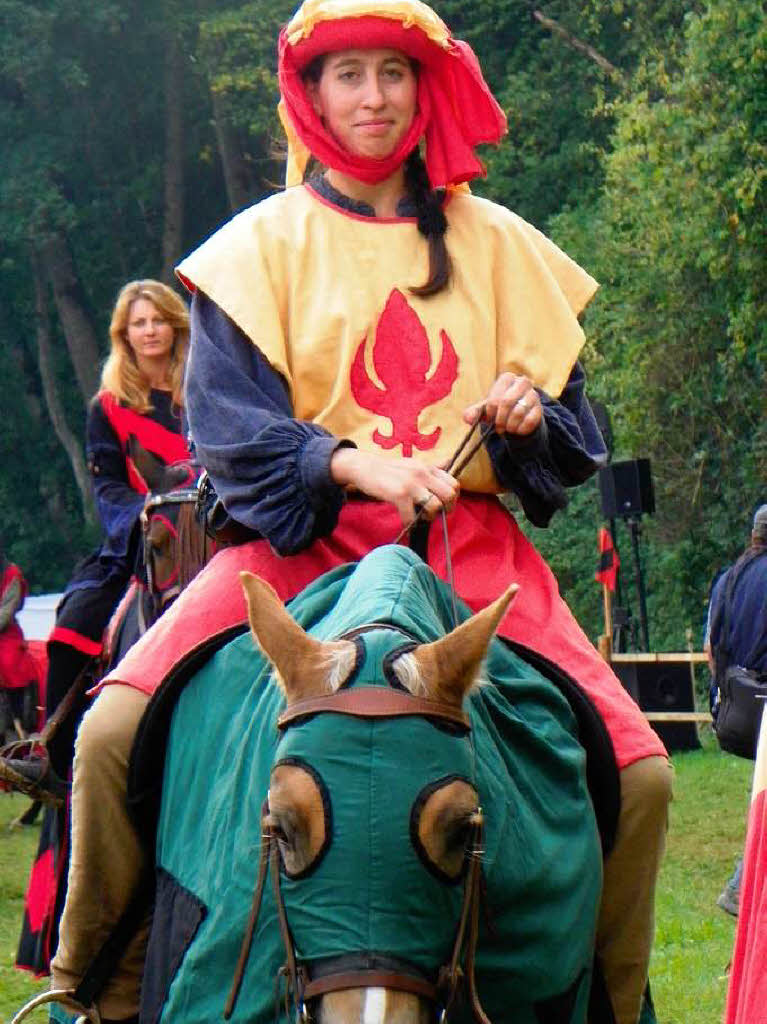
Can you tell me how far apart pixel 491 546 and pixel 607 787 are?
589mm

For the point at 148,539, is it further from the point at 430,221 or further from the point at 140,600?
the point at 430,221

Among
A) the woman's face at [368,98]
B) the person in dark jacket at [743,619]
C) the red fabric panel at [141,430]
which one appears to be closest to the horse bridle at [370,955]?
the woman's face at [368,98]

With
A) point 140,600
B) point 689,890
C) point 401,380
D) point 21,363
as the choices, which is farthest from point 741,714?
point 21,363

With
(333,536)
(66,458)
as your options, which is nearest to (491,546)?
(333,536)

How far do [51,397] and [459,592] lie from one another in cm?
3190

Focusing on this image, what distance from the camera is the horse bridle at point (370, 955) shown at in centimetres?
273

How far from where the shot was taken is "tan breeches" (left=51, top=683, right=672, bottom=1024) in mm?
3688

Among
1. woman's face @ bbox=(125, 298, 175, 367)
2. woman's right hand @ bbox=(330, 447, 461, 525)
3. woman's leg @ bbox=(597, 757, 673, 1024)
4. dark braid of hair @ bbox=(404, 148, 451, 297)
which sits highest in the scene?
dark braid of hair @ bbox=(404, 148, 451, 297)

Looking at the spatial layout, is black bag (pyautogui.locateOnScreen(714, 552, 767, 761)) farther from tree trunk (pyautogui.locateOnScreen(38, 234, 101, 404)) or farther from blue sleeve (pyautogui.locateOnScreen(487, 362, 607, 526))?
tree trunk (pyautogui.locateOnScreen(38, 234, 101, 404))

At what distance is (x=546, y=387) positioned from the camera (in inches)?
Result: 161

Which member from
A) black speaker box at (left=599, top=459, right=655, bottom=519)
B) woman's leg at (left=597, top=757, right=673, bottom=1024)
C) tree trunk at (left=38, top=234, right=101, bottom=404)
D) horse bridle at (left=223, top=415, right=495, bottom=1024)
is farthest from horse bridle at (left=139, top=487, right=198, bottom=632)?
tree trunk at (left=38, top=234, right=101, bottom=404)

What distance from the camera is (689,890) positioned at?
1113cm

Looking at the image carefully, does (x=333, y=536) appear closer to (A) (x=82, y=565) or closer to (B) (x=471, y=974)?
(B) (x=471, y=974)

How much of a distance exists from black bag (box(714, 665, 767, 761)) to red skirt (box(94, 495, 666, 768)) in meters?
5.95
